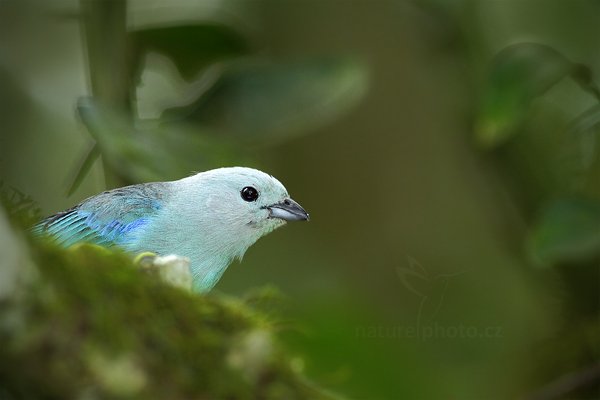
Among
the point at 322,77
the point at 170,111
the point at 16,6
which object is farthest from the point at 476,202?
the point at 16,6

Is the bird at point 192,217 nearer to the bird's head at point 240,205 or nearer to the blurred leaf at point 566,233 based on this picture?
the bird's head at point 240,205

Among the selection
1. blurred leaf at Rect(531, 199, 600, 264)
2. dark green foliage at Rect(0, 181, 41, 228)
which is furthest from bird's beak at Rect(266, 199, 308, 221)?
dark green foliage at Rect(0, 181, 41, 228)

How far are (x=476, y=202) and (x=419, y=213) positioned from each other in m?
0.43

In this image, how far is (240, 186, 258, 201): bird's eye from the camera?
126 inches

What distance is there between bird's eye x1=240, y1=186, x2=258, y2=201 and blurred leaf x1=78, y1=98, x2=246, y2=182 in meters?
0.15

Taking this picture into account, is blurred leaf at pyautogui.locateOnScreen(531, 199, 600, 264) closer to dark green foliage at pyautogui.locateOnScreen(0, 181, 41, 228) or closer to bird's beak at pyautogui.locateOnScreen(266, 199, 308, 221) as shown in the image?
bird's beak at pyautogui.locateOnScreen(266, 199, 308, 221)

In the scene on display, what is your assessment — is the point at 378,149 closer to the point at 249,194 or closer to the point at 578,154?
the point at 578,154

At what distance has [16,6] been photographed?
17.7 ft

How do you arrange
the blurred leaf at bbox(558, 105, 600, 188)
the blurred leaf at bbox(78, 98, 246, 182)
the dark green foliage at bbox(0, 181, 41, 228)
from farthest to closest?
the blurred leaf at bbox(558, 105, 600, 188) → the blurred leaf at bbox(78, 98, 246, 182) → the dark green foliage at bbox(0, 181, 41, 228)

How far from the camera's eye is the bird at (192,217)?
9.86 ft

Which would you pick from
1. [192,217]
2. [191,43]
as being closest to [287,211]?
[192,217]

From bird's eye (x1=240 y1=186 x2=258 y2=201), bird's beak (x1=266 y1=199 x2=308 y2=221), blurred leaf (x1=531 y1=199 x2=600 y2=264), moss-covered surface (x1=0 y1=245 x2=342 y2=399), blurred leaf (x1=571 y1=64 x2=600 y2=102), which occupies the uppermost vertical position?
moss-covered surface (x1=0 y1=245 x2=342 y2=399)

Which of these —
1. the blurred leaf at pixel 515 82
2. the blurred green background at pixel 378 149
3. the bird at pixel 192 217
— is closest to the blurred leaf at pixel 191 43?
the blurred green background at pixel 378 149

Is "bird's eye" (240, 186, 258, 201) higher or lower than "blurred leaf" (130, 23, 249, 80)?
lower
